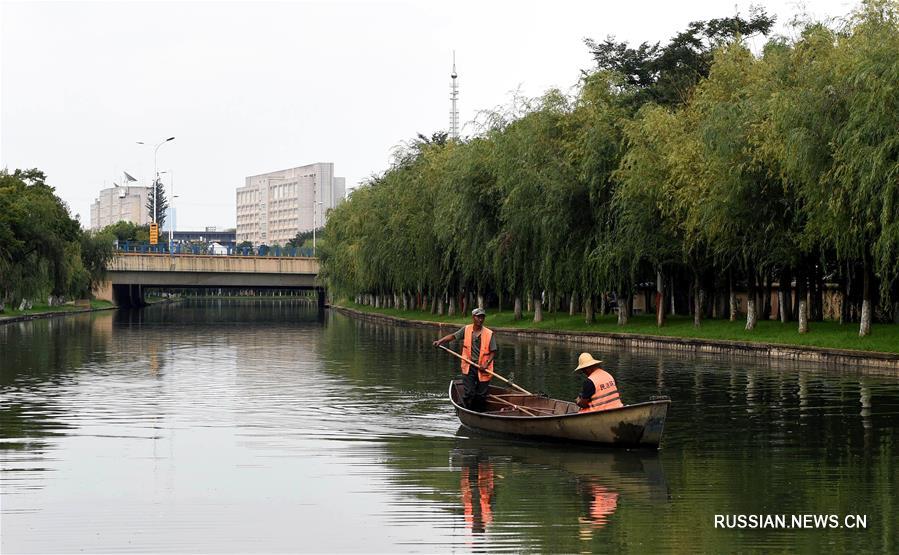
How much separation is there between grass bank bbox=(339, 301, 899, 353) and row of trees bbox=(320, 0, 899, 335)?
91 centimetres

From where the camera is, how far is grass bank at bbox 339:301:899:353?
3984cm

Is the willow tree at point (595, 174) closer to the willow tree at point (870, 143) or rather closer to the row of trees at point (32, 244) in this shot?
the willow tree at point (870, 143)

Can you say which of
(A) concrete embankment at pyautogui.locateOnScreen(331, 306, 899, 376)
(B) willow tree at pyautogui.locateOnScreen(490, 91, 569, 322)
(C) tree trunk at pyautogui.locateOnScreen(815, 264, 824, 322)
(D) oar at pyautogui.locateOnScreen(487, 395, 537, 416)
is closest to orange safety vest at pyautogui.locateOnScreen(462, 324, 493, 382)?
(D) oar at pyautogui.locateOnScreen(487, 395, 537, 416)

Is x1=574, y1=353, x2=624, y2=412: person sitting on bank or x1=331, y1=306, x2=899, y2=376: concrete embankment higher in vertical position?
x1=574, y1=353, x2=624, y2=412: person sitting on bank

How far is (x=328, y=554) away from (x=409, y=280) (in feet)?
213

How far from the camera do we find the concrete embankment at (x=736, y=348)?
36594mm

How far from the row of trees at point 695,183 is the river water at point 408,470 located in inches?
271

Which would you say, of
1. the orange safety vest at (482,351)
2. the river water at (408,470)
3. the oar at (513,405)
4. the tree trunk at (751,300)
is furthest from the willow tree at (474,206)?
the orange safety vest at (482,351)

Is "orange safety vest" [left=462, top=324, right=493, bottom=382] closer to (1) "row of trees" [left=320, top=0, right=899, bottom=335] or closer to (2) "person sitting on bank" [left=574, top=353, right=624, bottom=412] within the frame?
(2) "person sitting on bank" [left=574, top=353, right=624, bottom=412]

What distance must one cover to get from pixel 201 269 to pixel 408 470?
10110cm

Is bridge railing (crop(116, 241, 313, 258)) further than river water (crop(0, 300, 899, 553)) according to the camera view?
Yes

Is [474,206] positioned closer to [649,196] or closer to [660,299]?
[660,299]

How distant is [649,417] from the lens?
61.2 feet

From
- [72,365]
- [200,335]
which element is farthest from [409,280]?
[72,365]
